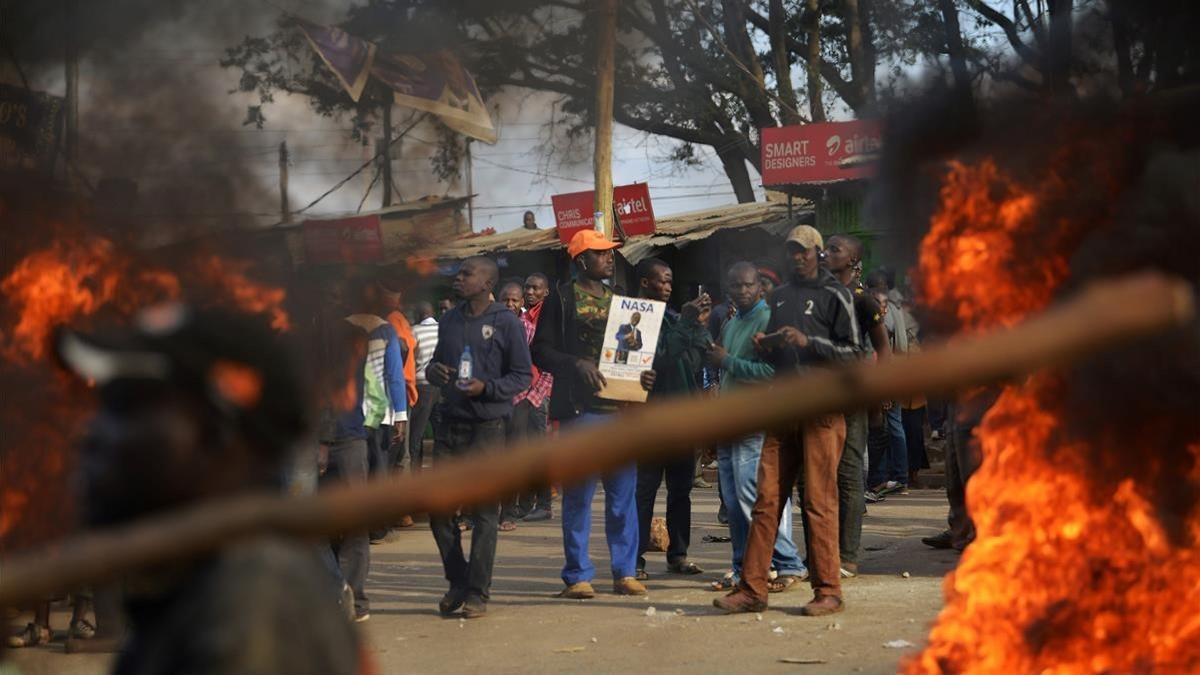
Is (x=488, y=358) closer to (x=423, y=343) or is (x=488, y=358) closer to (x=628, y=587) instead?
(x=628, y=587)

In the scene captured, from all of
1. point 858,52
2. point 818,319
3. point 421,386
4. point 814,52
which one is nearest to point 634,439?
point 818,319

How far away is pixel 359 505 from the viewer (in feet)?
6.10

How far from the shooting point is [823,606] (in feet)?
26.9

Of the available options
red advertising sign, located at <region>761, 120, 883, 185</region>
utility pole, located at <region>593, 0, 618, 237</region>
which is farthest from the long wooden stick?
red advertising sign, located at <region>761, 120, 883, 185</region>

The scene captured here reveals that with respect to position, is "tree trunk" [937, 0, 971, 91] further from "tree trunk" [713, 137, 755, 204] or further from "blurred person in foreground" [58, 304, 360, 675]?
"tree trunk" [713, 137, 755, 204]

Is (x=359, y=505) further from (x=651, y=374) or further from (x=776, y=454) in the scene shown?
(x=651, y=374)

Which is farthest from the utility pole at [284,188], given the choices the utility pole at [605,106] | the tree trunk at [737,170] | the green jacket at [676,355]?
the tree trunk at [737,170]

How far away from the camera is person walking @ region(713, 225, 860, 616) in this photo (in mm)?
8266

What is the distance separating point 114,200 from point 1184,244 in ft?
20.2

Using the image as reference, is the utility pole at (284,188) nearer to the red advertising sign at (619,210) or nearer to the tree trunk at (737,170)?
the red advertising sign at (619,210)

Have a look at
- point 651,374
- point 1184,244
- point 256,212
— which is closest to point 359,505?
point 1184,244

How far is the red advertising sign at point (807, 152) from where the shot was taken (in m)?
20.9

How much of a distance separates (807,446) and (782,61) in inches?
784

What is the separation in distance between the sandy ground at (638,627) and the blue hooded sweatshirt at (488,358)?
113 centimetres
